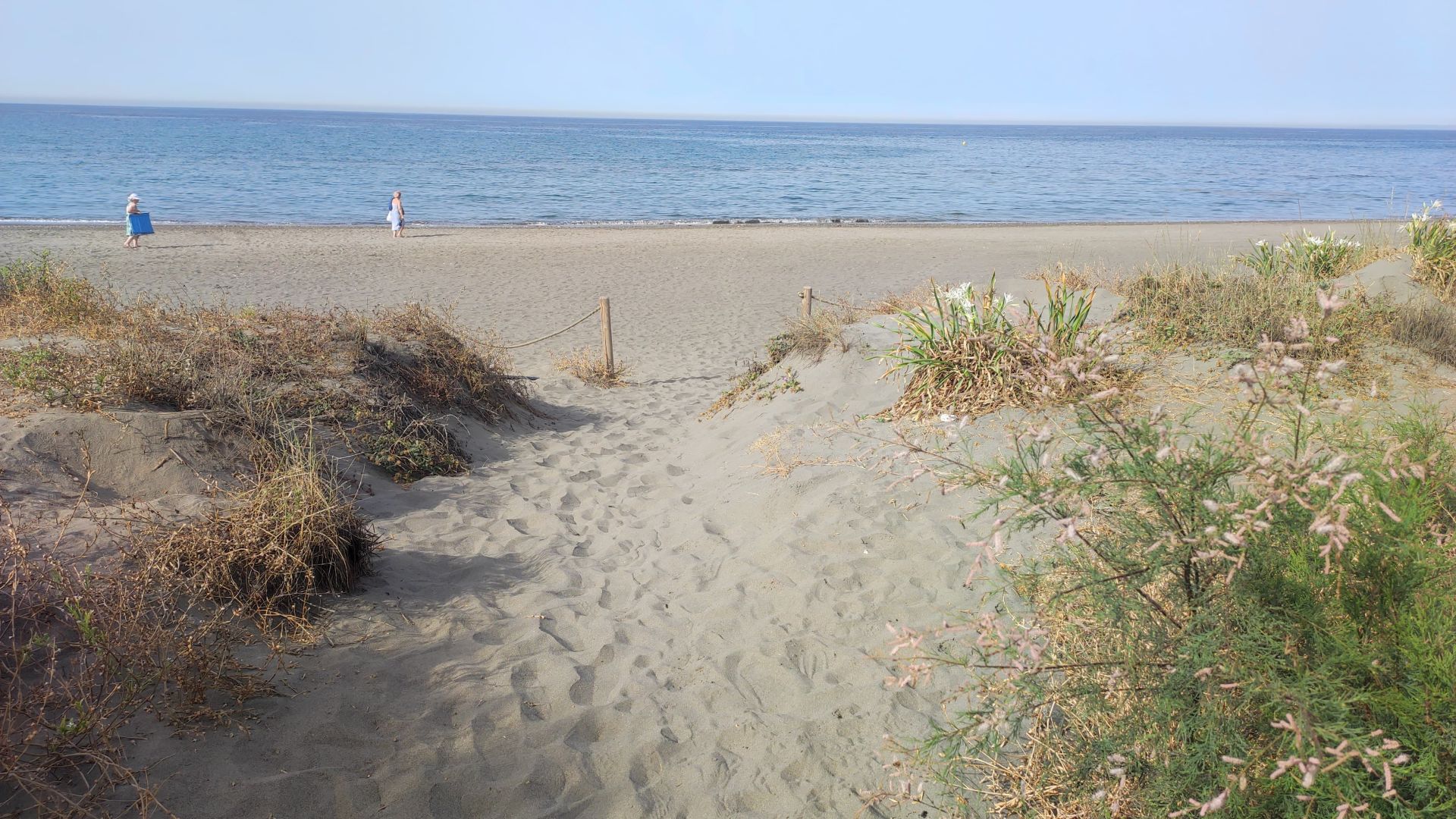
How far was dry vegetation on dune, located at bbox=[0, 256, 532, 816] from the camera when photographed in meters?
2.84

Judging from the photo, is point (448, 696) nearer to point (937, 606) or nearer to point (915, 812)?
point (915, 812)

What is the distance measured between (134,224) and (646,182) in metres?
28.6

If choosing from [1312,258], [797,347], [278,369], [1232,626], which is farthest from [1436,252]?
[278,369]

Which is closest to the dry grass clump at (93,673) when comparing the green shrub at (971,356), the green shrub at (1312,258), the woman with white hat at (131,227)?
the green shrub at (971,356)

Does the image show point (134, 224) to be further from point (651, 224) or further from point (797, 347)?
point (797, 347)

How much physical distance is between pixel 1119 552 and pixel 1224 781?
0.62 meters

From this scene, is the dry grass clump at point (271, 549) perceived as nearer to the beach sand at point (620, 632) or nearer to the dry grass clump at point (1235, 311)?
the beach sand at point (620, 632)

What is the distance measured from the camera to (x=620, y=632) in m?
4.56

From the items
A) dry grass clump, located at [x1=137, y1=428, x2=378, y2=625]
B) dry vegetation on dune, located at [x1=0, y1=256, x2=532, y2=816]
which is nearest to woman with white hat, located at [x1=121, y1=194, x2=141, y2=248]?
dry vegetation on dune, located at [x1=0, y1=256, x2=532, y2=816]

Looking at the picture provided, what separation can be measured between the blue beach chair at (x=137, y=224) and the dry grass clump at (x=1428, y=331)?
80.2 ft

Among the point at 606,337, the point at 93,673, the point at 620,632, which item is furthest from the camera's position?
the point at 606,337

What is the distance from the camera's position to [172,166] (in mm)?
46594

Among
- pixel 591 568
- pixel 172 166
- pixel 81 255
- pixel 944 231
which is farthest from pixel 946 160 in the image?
pixel 591 568

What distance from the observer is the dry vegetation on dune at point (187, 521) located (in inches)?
112
